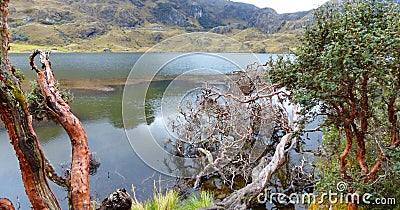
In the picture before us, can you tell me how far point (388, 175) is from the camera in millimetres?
5098

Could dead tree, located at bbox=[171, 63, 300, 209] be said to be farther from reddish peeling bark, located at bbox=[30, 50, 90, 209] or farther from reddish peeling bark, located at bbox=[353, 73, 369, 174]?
reddish peeling bark, located at bbox=[30, 50, 90, 209]

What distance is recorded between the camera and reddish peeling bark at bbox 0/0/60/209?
2.66 metres

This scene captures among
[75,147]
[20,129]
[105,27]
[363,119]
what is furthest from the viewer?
[105,27]

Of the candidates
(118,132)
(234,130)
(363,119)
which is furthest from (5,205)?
(118,132)

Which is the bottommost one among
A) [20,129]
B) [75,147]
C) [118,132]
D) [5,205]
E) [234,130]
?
[118,132]

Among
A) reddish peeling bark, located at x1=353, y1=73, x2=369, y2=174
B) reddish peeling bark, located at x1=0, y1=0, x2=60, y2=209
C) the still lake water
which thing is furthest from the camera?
the still lake water

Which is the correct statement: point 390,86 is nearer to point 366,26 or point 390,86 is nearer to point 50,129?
point 366,26

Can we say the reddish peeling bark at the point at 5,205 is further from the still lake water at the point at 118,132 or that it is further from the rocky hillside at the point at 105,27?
the rocky hillside at the point at 105,27

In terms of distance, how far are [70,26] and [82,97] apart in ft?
386

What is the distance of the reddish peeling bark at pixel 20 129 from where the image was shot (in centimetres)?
266

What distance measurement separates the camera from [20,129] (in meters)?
2.77

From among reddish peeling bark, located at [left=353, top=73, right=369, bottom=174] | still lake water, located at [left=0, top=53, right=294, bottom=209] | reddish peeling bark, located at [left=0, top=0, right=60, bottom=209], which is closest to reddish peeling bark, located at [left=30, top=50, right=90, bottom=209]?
reddish peeling bark, located at [left=0, top=0, right=60, bottom=209]

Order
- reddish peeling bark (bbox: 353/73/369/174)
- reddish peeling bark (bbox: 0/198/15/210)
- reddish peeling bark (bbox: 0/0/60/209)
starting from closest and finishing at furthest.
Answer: reddish peeling bark (bbox: 0/0/60/209)
reddish peeling bark (bbox: 0/198/15/210)
reddish peeling bark (bbox: 353/73/369/174)

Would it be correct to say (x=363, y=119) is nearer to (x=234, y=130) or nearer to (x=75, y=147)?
(x=75, y=147)
